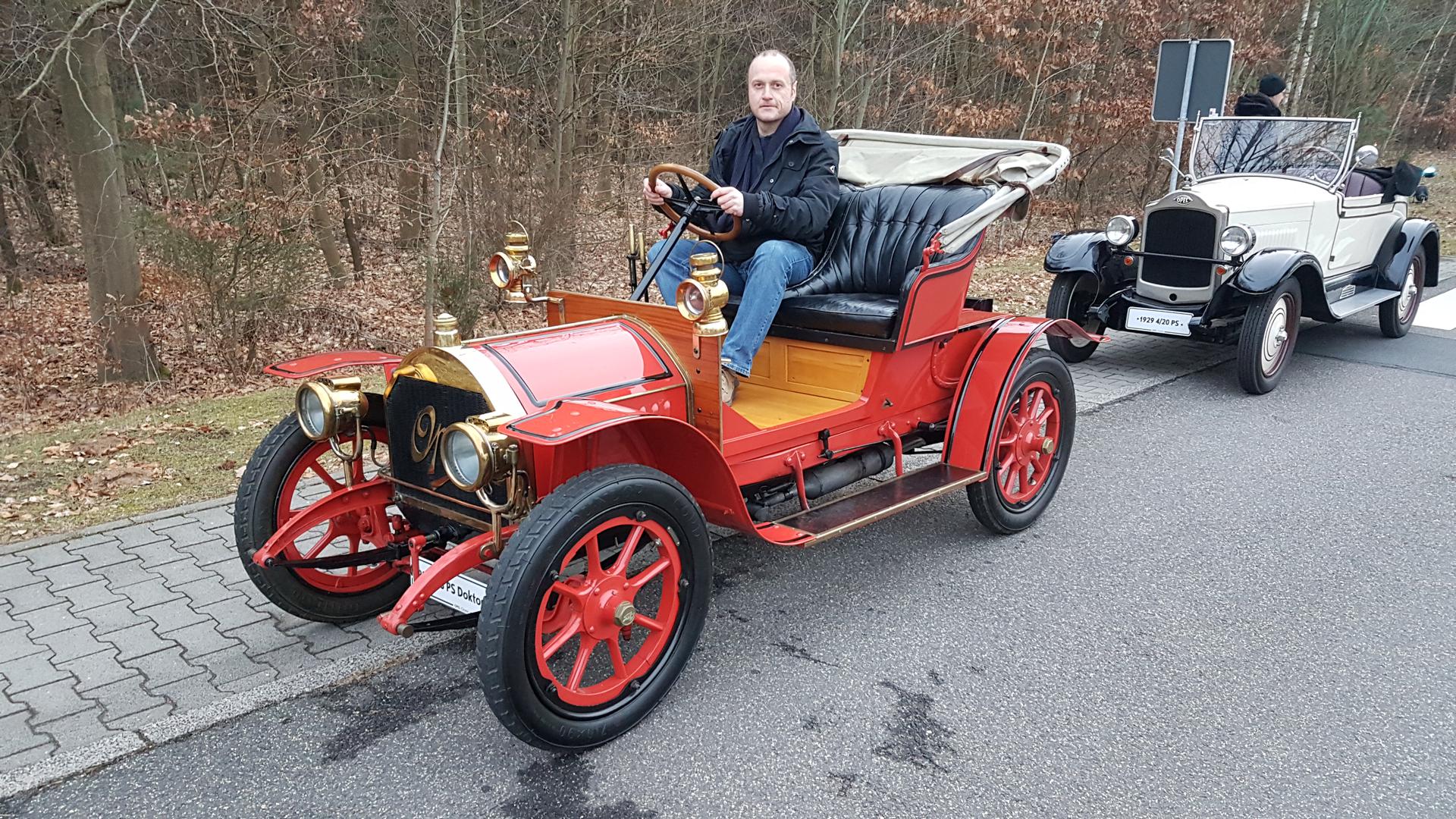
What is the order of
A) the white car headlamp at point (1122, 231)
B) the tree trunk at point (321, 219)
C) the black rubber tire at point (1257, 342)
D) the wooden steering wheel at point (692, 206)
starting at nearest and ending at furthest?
the wooden steering wheel at point (692, 206) → the black rubber tire at point (1257, 342) → the white car headlamp at point (1122, 231) → the tree trunk at point (321, 219)

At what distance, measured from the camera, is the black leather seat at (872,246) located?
3982 mm

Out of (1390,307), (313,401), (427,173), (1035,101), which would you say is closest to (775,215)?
(313,401)

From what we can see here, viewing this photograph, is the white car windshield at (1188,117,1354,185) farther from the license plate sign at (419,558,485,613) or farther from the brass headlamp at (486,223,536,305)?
the license plate sign at (419,558,485,613)

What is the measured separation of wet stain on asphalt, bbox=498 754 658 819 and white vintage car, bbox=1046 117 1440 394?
5253 mm

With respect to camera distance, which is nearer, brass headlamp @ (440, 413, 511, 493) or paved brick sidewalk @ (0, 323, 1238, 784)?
brass headlamp @ (440, 413, 511, 493)

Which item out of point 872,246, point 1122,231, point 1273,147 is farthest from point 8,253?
point 1273,147

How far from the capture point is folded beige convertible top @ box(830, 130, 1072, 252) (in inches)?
159

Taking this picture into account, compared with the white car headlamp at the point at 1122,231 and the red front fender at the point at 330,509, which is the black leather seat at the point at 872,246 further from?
the white car headlamp at the point at 1122,231

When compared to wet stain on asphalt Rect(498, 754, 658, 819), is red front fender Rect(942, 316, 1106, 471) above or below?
above

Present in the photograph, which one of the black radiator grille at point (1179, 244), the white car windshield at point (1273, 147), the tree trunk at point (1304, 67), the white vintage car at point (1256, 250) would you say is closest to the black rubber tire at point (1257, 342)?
the white vintage car at point (1256, 250)

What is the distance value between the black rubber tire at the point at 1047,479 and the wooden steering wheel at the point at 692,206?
4.48 ft

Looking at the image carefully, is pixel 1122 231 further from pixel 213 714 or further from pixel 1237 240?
pixel 213 714

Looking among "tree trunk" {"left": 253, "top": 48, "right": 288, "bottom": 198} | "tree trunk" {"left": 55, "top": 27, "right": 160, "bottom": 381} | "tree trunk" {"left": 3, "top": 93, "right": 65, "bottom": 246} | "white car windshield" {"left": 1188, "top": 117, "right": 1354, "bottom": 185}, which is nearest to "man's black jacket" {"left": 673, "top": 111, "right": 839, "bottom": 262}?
"tree trunk" {"left": 253, "top": 48, "right": 288, "bottom": 198}

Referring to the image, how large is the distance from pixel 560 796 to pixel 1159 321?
230 inches
